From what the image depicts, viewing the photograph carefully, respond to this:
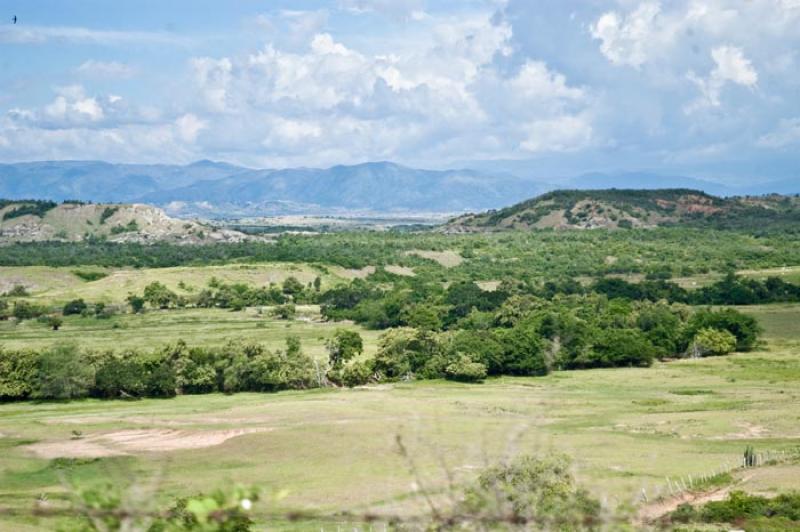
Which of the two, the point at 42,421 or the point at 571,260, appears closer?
the point at 42,421

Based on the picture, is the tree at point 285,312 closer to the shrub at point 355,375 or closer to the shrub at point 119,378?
the shrub at point 355,375

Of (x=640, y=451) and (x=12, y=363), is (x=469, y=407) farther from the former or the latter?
(x=12, y=363)

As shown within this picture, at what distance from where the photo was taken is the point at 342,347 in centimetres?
8719

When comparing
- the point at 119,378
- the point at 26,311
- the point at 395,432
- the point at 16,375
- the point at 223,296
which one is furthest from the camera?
the point at 223,296

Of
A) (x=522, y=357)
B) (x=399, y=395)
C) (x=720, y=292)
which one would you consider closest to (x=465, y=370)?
(x=522, y=357)

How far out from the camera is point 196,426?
59.4 m

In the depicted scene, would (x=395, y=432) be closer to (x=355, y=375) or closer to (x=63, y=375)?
(x=355, y=375)

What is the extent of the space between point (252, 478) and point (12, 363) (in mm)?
37039

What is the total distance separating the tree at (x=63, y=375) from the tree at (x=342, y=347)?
2086 cm

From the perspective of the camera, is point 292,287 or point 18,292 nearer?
point 292,287

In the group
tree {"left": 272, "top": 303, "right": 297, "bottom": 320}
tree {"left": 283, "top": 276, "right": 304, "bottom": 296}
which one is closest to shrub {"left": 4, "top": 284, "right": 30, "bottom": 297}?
tree {"left": 283, "top": 276, "right": 304, "bottom": 296}

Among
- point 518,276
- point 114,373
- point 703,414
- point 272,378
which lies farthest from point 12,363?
point 518,276

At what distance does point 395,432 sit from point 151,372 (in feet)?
122

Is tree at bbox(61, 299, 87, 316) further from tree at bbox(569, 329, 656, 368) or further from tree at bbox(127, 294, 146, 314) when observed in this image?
tree at bbox(569, 329, 656, 368)
